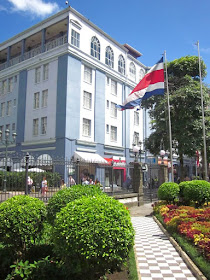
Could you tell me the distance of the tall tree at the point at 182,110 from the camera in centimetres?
2297

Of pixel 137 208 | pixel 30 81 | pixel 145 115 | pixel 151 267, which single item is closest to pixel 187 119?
pixel 137 208

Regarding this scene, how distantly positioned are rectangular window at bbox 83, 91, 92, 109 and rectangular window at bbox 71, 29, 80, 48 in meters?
4.81

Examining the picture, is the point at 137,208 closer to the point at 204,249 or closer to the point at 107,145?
the point at 204,249

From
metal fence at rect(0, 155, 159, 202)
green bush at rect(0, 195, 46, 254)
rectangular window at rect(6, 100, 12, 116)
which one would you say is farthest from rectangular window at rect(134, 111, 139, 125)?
green bush at rect(0, 195, 46, 254)

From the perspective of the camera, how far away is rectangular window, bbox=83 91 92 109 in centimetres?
2789

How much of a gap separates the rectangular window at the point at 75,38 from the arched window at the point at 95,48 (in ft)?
6.86

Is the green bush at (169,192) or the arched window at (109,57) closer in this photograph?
the green bush at (169,192)

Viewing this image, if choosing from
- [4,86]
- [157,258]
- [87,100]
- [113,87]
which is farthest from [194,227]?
[4,86]

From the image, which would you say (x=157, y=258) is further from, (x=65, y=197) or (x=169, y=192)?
(x=169, y=192)

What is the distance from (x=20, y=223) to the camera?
17.0 ft

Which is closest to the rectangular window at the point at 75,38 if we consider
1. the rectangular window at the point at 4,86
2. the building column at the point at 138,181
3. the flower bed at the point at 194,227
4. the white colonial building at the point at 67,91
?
the white colonial building at the point at 67,91

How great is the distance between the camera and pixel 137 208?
1623cm

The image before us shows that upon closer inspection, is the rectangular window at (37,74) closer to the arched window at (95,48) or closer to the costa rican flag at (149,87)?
the arched window at (95,48)

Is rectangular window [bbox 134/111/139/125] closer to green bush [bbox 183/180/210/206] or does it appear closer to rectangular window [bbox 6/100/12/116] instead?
rectangular window [bbox 6/100/12/116]
